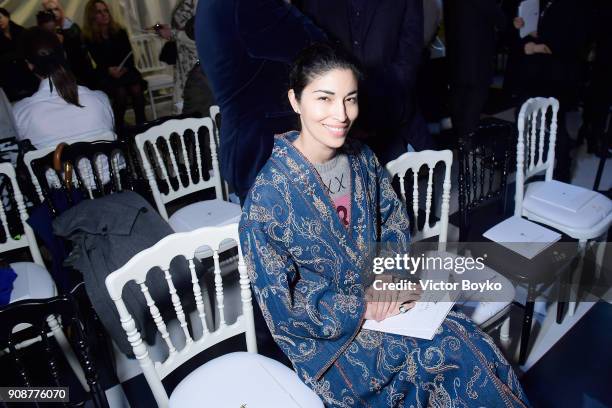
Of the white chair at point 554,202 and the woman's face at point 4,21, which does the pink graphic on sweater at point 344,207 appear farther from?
the woman's face at point 4,21

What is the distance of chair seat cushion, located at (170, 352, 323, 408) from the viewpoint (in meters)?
1.10

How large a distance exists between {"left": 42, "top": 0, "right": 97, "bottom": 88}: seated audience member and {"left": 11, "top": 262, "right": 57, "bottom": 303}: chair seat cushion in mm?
2431

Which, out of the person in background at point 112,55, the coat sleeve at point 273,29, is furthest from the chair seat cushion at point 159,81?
the coat sleeve at point 273,29

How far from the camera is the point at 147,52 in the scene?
470cm

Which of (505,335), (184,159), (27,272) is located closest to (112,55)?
(184,159)

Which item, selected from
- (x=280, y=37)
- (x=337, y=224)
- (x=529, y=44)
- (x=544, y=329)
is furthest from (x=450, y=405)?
(x=529, y=44)

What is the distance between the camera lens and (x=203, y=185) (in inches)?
87.2

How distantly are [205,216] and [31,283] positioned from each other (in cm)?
69

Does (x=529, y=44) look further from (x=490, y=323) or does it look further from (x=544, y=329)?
(x=490, y=323)

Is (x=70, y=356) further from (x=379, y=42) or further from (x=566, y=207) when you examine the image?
(x=566, y=207)

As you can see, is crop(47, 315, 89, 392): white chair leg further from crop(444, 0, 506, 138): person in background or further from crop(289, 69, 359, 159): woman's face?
crop(444, 0, 506, 138): person in background

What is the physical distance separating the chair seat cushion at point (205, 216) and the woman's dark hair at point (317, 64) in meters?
0.98

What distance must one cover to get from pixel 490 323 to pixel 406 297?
13.5 inches

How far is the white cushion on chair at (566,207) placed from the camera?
181 cm
